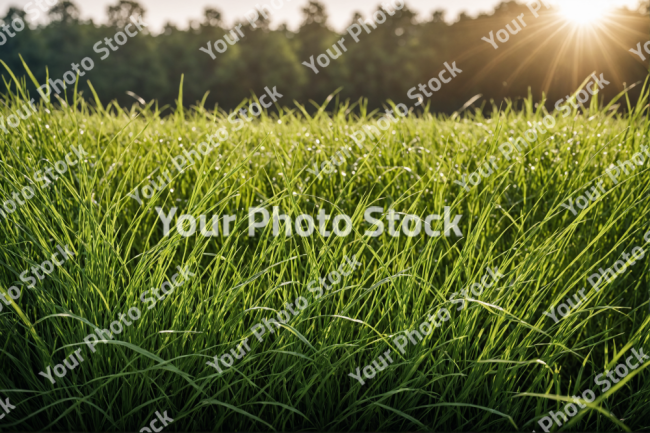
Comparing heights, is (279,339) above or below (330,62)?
below

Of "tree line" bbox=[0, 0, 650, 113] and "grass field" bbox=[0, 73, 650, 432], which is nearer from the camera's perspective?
"grass field" bbox=[0, 73, 650, 432]

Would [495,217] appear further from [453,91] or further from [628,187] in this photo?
[453,91]

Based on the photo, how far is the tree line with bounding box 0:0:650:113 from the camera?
37.0 m

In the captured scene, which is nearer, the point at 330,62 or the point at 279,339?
the point at 279,339

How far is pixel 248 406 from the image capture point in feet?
5.69

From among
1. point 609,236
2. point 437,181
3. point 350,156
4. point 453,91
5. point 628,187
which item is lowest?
point 453,91

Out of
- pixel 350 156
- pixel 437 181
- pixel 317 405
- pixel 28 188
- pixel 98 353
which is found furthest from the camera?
pixel 350 156

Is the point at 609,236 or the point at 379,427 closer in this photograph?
the point at 379,427

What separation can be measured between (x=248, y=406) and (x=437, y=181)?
1344 mm

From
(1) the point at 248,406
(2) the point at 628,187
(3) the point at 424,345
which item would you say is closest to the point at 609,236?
(2) the point at 628,187

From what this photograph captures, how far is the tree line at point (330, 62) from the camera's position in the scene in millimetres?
37031

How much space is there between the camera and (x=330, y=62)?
4122cm

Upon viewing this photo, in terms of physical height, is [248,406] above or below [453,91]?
above

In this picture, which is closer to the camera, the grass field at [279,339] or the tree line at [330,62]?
the grass field at [279,339]
